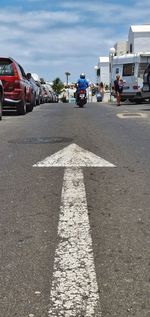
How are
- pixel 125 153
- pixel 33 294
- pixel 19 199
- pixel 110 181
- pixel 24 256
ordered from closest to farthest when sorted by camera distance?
1. pixel 33 294
2. pixel 24 256
3. pixel 19 199
4. pixel 110 181
5. pixel 125 153

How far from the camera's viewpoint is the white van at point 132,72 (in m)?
31.8

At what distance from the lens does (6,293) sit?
3098 mm

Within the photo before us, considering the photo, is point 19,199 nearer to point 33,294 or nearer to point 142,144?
point 33,294

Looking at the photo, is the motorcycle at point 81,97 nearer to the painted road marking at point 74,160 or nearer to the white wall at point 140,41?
the painted road marking at point 74,160

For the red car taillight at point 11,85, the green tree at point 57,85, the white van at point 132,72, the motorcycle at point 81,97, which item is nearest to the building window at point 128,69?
the white van at point 132,72

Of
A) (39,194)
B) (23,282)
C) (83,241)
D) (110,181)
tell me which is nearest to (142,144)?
(110,181)

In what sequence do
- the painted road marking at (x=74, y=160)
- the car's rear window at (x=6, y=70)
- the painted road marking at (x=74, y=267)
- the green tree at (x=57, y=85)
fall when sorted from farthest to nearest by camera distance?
1. the green tree at (x=57, y=85)
2. the car's rear window at (x=6, y=70)
3. the painted road marking at (x=74, y=160)
4. the painted road marking at (x=74, y=267)

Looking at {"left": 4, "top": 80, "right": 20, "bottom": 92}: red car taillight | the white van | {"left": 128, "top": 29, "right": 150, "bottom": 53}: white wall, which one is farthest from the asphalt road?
{"left": 128, "top": 29, "right": 150, "bottom": 53}: white wall

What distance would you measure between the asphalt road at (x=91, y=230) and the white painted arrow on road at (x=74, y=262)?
0.08 ft

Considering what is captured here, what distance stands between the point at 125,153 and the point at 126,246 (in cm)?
430

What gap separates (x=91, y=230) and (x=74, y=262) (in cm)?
66

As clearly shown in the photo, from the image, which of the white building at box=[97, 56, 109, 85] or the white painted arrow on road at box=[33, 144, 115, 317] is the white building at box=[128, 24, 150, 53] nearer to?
the white building at box=[97, 56, 109, 85]

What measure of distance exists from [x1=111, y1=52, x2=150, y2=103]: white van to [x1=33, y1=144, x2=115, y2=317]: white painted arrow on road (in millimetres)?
26446

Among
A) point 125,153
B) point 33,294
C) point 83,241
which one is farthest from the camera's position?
point 125,153
